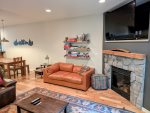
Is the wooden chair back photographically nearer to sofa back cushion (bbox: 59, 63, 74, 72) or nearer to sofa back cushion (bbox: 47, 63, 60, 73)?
sofa back cushion (bbox: 47, 63, 60, 73)

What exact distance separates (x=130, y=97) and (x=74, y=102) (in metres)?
1.46

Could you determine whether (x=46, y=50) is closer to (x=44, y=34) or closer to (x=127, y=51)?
A: (x=44, y=34)

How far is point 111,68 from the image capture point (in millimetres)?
3848

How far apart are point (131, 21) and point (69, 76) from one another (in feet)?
8.19

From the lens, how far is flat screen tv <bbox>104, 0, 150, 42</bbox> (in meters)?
2.72

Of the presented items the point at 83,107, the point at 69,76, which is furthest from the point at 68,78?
the point at 83,107

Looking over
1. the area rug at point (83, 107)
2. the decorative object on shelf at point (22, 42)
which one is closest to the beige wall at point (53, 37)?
the decorative object on shelf at point (22, 42)

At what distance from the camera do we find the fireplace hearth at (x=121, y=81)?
319 centimetres

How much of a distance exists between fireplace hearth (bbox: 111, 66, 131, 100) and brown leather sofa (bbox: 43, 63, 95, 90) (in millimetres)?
788

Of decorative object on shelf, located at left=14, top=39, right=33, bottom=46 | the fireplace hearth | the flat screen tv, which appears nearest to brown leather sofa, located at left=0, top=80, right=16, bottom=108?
the fireplace hearth

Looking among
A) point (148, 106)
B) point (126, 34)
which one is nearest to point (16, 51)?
point (126, 34)

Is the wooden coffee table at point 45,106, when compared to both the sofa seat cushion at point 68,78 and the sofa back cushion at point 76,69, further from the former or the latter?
the sofa back cushion at point 76,69

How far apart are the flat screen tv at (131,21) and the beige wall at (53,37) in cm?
87

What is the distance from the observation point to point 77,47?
4734 mm
